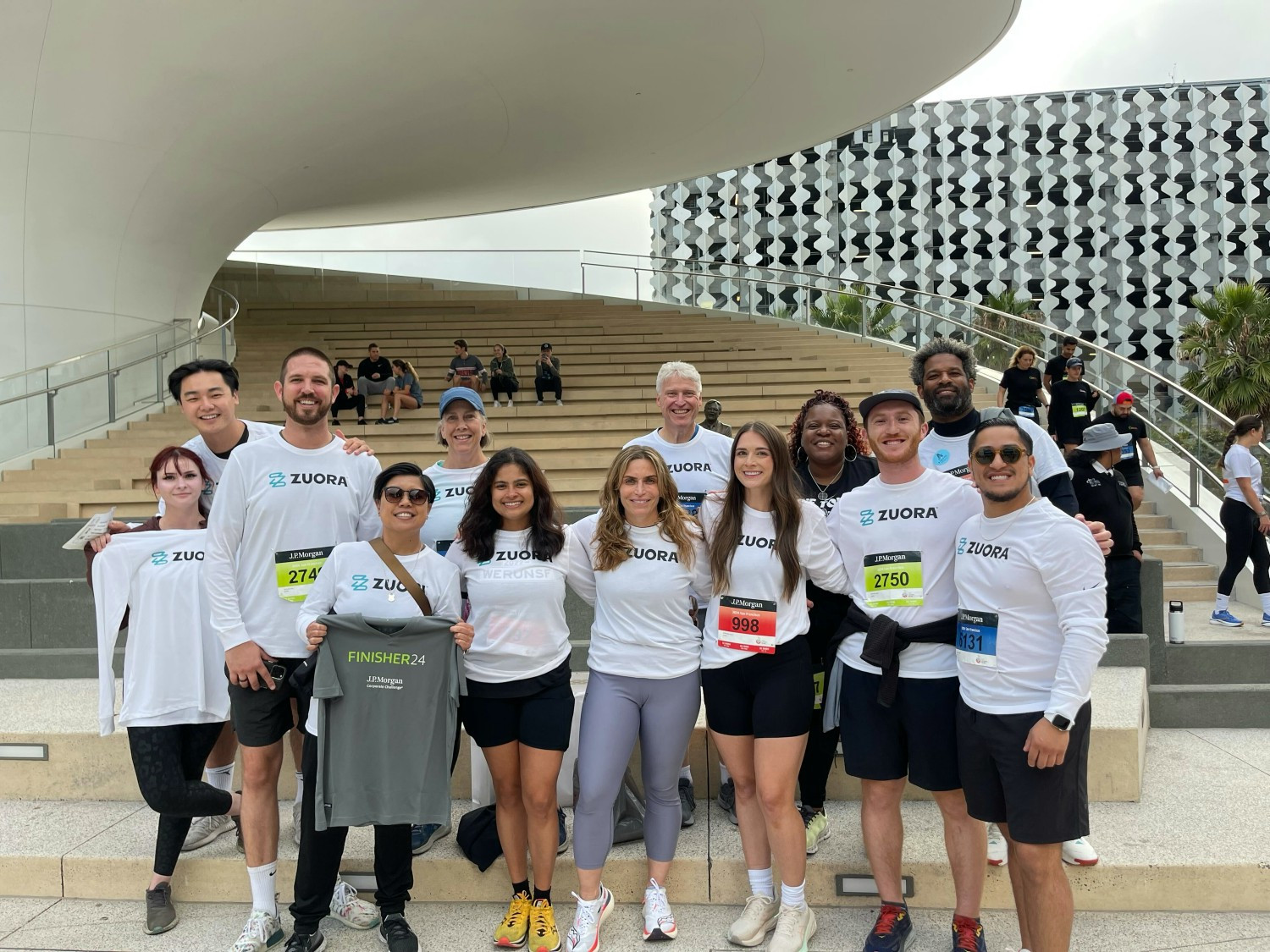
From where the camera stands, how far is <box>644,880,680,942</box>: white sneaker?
125 inches

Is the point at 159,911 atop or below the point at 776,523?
below

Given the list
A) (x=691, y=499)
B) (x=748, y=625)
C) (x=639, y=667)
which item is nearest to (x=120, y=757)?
(x=639, y=667)

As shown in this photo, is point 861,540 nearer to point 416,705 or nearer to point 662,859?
point 662,859

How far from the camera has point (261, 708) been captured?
10.1 feet

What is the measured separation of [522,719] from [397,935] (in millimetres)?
910

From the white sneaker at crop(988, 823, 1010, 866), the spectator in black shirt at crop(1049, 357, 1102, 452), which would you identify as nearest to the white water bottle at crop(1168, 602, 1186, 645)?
the white sneaker at crop(988, 823, 1010, 866)

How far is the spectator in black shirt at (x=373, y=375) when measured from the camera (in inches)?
492

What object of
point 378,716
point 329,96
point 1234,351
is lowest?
point 378,716

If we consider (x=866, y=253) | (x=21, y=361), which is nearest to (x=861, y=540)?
(x=21, y=361)

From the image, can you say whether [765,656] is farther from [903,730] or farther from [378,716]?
[378,716]

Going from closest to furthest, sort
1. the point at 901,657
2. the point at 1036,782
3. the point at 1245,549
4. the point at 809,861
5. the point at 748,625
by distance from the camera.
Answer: the point at 1036,782
the point at 901,657
the point at 748,625
the point at 809,861
the point at 1245,549

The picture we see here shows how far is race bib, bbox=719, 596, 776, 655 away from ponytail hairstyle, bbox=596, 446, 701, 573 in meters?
0.24

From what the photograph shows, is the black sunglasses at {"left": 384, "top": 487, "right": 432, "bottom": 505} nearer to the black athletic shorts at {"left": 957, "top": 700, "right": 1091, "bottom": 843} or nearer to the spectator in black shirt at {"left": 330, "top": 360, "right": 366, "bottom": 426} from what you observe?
the black athletic shorts at {"left": 957, "top": 700, "right": 1091, "bottom": 843}

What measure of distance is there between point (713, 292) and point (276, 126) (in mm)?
9573
